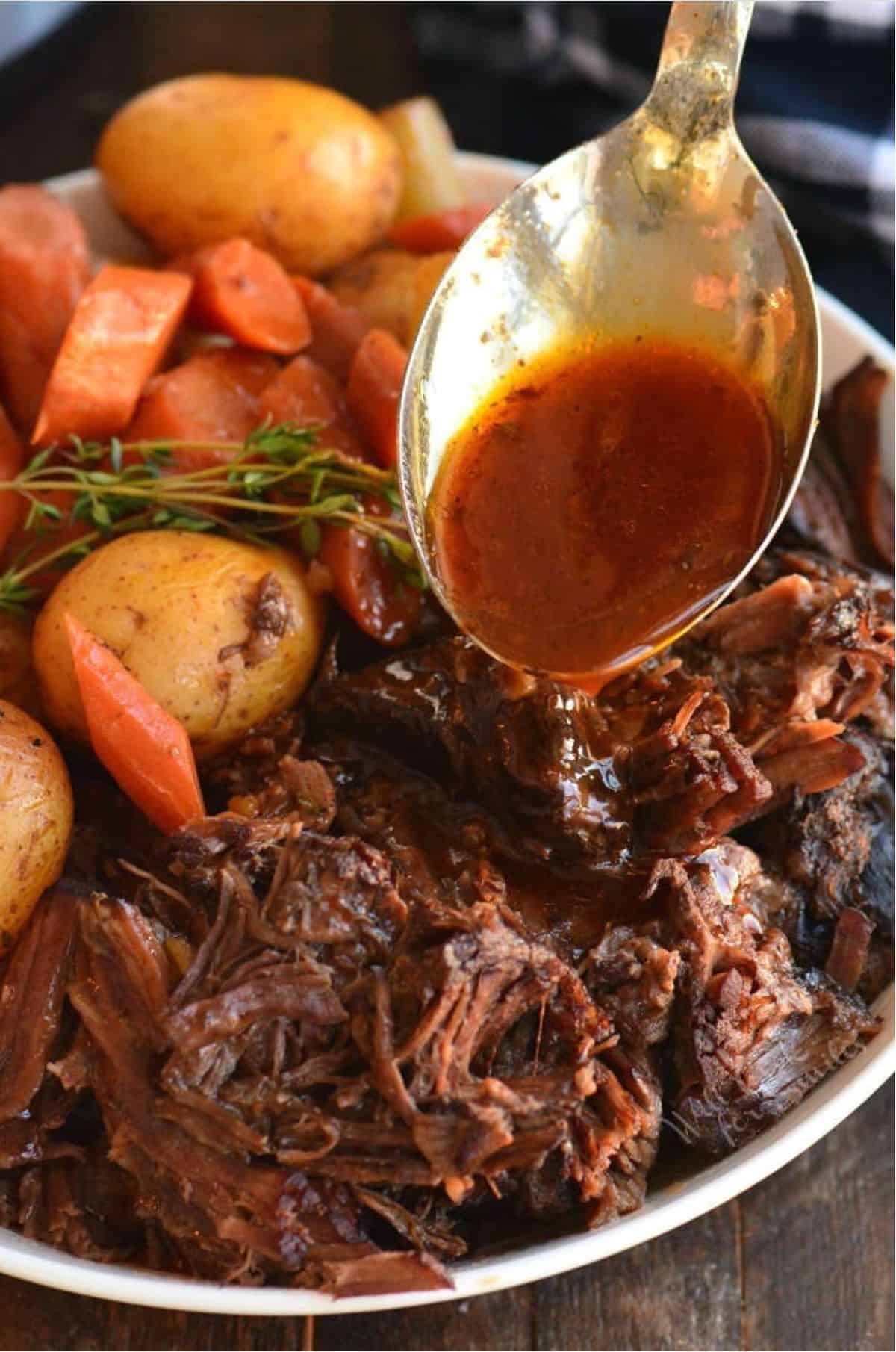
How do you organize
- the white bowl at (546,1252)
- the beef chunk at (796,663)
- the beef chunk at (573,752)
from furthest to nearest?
the beef chunk at (796,663) → the beef chunk at (573,752) → the white bowl at (546,1252)

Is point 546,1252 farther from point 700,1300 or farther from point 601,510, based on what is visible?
point 601,510

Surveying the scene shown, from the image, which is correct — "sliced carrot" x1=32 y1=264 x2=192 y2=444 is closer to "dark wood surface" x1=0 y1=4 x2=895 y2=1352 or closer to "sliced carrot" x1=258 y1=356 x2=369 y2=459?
"sliced carrot" x1=258 y1=356 x2=369 y2=459

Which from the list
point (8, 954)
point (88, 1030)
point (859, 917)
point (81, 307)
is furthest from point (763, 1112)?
point (81, 307)

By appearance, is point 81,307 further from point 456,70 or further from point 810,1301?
point 810,1301

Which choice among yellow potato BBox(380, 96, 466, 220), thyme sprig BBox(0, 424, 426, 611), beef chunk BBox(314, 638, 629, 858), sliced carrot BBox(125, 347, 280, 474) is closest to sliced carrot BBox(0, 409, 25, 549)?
thyme sprig BBox(0, 424, 426, 611)

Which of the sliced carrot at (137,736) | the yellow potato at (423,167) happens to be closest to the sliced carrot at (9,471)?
the sliced carrot at (137,736)

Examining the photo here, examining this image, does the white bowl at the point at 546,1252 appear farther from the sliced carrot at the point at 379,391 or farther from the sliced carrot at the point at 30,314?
the sliced carrot at the point at 30,314
